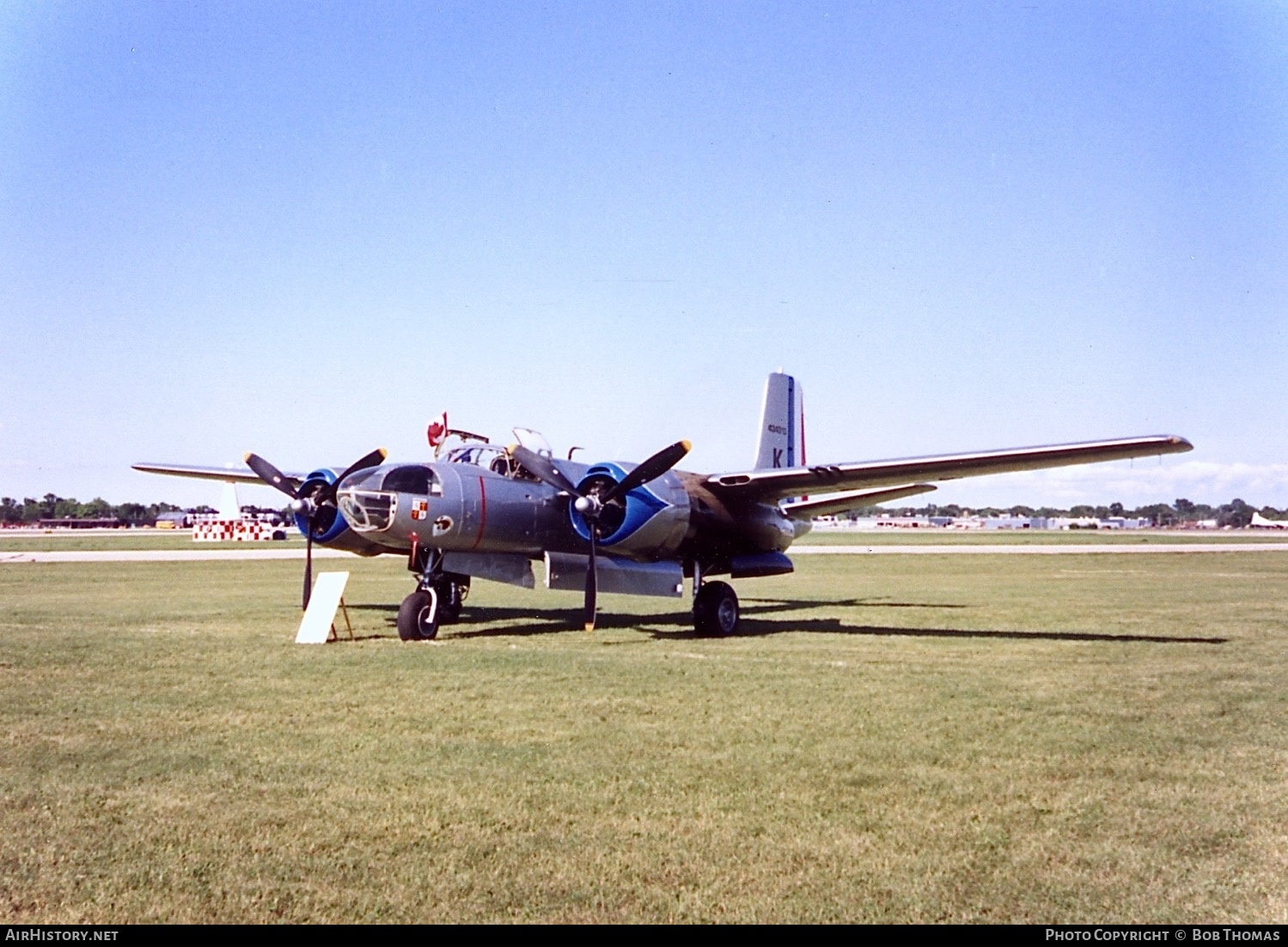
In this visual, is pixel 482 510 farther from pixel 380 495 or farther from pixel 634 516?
pixel 634 516

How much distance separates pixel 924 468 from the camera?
1742 centimetres

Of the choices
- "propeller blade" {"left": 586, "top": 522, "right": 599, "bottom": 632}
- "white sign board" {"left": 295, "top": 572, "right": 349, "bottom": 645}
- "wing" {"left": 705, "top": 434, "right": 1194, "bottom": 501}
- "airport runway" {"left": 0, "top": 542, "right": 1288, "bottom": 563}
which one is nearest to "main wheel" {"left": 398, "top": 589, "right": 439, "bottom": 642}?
"white sign board" {"left": 295, "top": 572, "right": 349, "bottom": 645}

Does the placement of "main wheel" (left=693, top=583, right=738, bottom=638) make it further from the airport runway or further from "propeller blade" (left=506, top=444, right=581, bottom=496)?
the airport runway

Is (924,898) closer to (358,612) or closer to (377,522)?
(377,522)

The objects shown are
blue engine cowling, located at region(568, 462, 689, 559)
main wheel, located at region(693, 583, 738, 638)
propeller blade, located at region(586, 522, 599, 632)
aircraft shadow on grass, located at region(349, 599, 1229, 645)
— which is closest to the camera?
propeller blade, located at region(586, 522, 599, 632)

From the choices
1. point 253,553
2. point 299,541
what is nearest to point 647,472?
point 253,553

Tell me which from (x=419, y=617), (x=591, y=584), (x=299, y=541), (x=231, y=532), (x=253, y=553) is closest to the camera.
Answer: (x=419, y=617)

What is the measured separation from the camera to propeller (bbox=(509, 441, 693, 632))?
674 inches

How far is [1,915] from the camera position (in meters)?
4.83

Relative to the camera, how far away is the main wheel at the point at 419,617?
654 inches

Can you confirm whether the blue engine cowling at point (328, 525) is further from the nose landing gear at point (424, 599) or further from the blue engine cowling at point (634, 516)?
the blue engine cowling at point (634, 516)

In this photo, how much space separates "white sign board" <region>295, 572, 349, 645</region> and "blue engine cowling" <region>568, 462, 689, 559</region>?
3998 mm

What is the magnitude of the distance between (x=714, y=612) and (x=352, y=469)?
22.1 ft

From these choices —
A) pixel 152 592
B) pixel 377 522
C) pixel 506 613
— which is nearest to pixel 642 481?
pixel 377 522
